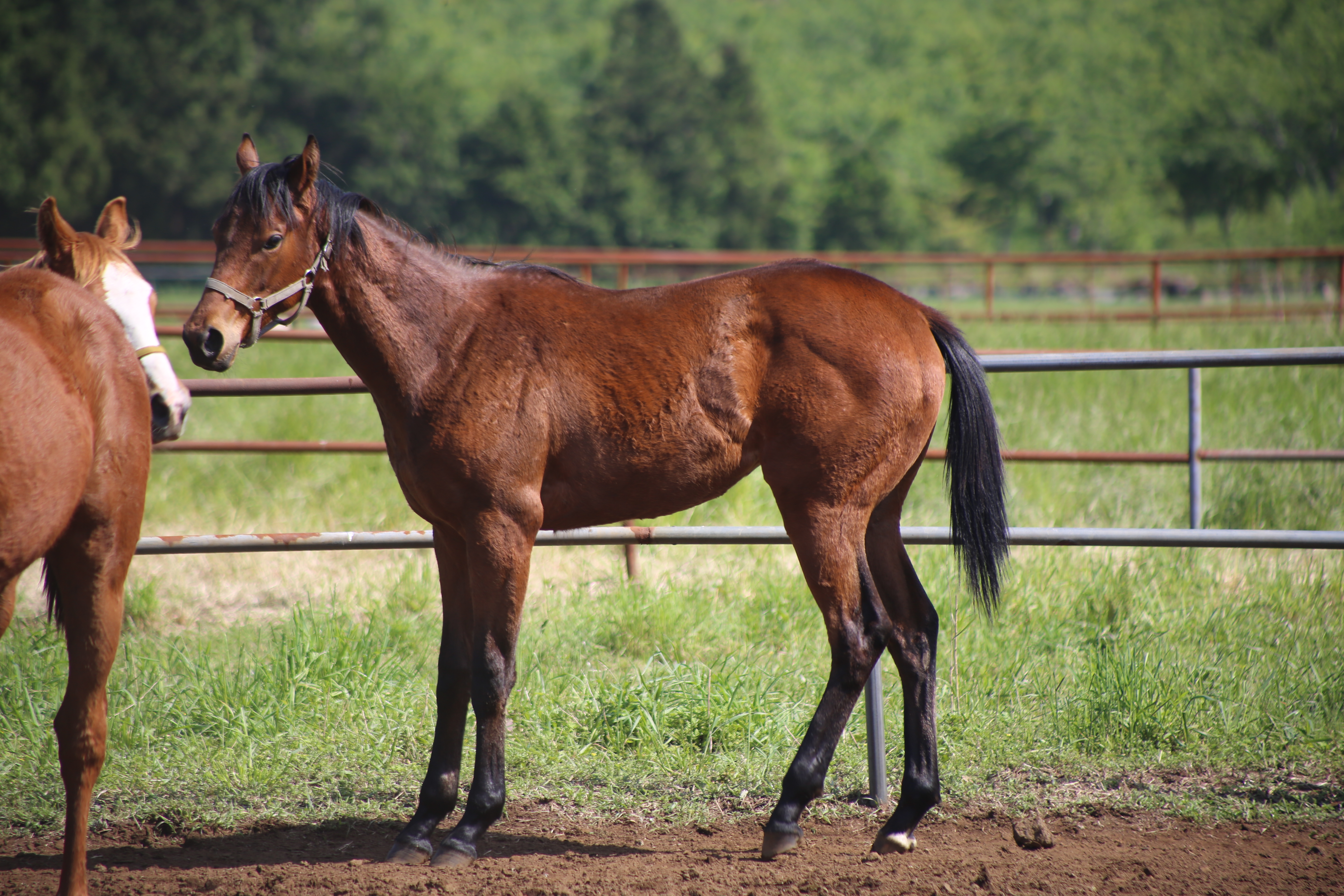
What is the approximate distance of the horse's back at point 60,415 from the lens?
6.97 feet

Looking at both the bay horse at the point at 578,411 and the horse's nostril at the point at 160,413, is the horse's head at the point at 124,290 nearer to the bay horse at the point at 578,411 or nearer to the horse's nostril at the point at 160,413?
the horse's nostril at the point at 160,413

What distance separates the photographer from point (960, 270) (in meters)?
44.8

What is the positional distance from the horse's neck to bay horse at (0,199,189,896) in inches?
20.8

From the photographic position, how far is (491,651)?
8.89 ft

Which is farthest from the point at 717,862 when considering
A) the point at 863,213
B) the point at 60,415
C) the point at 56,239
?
the point at 863,213

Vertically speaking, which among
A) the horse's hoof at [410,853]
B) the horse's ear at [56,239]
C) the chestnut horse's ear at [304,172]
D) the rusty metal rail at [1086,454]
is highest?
the chestnut horse's ear at [304,172]

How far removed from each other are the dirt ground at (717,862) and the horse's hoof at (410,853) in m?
0.05

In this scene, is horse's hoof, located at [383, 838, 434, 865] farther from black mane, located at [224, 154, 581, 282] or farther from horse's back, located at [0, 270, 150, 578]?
black mane, located at [224, 154, 581, 282]

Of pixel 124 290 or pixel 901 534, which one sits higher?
pixel 124 290

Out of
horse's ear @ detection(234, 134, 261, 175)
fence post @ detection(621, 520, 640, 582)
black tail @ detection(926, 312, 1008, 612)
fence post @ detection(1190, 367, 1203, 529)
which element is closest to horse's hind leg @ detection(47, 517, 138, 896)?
horse's ear @ detection(234, 134, 261, 175)

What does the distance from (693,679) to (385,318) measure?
1.71 meters

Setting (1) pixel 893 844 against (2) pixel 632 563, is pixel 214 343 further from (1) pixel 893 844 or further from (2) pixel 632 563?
(2) pixel 632 563

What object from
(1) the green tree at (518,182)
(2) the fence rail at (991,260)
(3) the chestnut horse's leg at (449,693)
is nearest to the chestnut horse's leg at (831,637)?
(3) the chestnut horse's leg at (449,693)

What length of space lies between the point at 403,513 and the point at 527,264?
319 centimetres
